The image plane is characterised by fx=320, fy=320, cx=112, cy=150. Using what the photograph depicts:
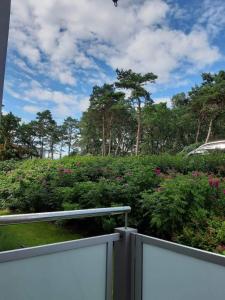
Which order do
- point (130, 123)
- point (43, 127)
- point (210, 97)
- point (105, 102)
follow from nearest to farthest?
1. point (210, 97)
2. point (105, 102)
3. point (43, 127)
4. point (130, 123)

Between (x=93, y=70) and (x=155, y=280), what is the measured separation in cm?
2016

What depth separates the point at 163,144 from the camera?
28609mm

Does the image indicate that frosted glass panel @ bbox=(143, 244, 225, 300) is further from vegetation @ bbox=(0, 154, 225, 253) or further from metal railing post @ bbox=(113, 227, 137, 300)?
vegetation @ bbox=(0, 154, 225, 253)

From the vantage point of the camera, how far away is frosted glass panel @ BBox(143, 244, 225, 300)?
43.2 inches

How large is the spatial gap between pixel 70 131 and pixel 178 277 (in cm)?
3002

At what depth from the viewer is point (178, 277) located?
122cm

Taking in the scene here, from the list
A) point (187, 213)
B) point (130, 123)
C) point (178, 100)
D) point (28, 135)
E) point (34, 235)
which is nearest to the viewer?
point (187, 213)

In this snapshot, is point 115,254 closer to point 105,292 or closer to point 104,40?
point 105,292

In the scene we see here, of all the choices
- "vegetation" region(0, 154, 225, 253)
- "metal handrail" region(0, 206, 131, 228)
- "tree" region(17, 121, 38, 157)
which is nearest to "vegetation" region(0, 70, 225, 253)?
"vegetation" region(0, 154, 225, 253)

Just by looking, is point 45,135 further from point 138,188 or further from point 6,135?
point 138,188

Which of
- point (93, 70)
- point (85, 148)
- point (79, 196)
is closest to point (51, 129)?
point (85, 148)

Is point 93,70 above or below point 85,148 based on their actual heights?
above


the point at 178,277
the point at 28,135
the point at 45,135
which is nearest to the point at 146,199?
the point at 178,277

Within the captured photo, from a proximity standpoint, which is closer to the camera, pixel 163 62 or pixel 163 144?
pixel 163 62
